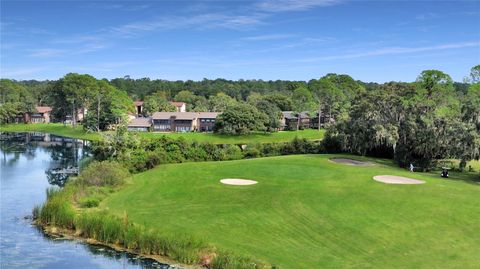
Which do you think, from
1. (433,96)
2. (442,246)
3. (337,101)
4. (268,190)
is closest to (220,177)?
(268,190)

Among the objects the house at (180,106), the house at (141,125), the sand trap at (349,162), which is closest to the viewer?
the sand trap at (349,162)

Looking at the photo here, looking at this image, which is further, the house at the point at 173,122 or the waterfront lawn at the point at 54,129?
the house at the point at 173,122

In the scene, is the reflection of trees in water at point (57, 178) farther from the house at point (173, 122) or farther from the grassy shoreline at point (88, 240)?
the house at point (173, 122)

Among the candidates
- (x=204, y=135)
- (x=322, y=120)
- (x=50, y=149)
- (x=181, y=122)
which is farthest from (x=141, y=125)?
(x=322, y=120)

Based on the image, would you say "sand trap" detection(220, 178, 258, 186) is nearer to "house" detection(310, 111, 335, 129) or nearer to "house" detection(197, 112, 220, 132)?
"house" detection(197, 112, 220, 132)

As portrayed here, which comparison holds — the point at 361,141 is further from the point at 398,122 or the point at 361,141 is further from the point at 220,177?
the point at 220,177

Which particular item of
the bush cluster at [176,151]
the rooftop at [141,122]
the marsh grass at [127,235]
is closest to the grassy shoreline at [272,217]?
the marsh grass at [127,235]
